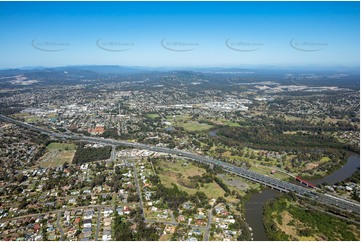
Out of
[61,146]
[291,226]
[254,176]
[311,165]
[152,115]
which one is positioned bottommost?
[152,115]

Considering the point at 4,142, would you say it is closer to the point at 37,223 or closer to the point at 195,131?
the point at 37,223

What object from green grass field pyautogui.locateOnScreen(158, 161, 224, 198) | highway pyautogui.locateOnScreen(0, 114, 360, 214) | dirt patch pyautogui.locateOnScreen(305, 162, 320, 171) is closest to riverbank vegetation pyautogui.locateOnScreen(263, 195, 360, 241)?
highway pyautogui.locateOnScreen(0, 114, 360, 214)

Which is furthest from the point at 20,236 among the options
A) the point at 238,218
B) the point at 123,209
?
the point at 238,218

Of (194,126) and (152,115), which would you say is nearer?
(194,126)

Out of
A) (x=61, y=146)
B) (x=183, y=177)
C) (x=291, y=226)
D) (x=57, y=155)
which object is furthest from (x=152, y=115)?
(x=291, y=226)

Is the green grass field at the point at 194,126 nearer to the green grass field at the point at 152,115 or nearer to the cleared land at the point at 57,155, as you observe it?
the green grass field at the point at 152,115

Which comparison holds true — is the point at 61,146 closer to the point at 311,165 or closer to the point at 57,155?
the point at 57,155

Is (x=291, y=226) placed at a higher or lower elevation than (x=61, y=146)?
higher

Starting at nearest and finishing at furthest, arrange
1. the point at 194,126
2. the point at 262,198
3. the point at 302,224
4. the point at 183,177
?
the point at 302,224
the point at 262,198
the point at 183,177
the point at 194,126
